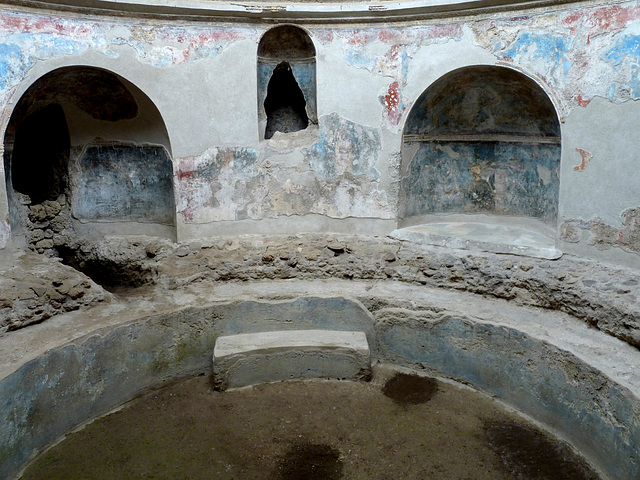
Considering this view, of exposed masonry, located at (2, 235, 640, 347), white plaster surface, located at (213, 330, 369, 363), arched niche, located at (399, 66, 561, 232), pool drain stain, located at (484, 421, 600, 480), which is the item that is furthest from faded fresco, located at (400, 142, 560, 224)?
pool drain stain, located at (484, 421, 600, 480)

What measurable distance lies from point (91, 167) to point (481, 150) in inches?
191

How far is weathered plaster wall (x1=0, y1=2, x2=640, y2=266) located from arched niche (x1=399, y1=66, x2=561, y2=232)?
0.35 m

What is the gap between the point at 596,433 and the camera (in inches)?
149

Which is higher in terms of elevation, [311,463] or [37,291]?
[37,291]

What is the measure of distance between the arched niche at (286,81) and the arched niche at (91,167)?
1369 millimetres

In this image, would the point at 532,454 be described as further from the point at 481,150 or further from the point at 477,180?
the point at 481,150

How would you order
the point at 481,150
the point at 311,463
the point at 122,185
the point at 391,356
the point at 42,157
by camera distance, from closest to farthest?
the point at 311,463 → the point at 391,356 → the point at 42,157 → the point at 122,185 → the point at 481,150

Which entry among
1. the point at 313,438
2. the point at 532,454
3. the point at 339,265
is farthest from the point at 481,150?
the point at 313,438

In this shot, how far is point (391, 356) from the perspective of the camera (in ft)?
17.5

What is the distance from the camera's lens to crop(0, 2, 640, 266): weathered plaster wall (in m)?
4.82

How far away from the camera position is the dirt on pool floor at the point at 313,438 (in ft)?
12.4

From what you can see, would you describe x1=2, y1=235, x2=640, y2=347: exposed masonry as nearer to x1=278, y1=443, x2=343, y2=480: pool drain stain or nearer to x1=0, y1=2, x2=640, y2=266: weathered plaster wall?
x1=0, y1=2, x2=640, y2=266: weathered plaster wall

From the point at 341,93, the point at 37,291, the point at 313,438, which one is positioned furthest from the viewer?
the point at 341,93

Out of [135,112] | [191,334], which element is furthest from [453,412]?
[135,112]
